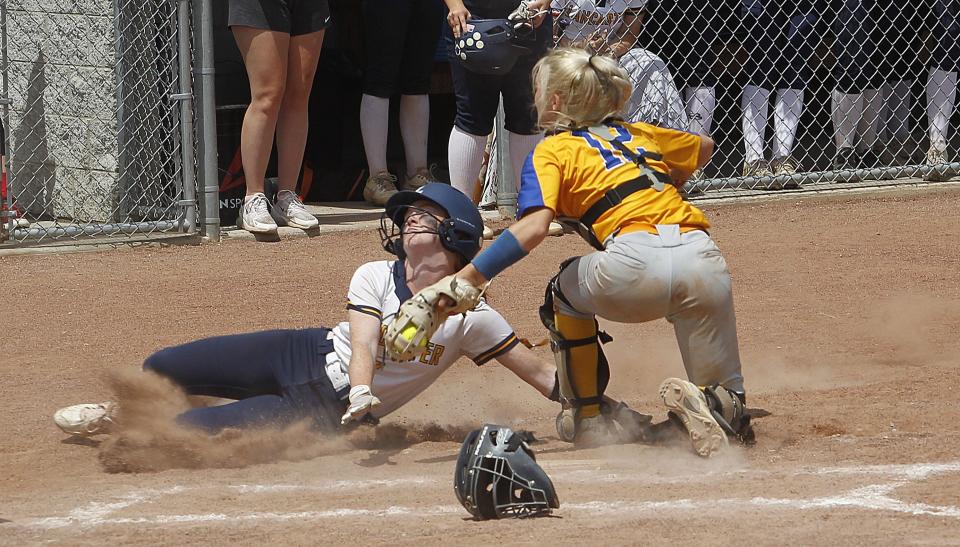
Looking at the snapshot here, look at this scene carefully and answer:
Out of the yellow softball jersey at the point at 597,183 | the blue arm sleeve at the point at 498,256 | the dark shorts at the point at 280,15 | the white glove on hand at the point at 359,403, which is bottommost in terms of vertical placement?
the white glove on hand at the point at 359,403

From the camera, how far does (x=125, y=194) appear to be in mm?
8039

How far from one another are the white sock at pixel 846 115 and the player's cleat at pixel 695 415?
18.1 ft

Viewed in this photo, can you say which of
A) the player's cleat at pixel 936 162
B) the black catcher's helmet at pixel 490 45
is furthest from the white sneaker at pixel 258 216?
the player's cleat at pixel 936 162

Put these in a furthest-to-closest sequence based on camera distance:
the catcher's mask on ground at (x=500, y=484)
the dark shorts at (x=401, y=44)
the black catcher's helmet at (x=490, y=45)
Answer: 1. the dark shorts at (x=401, y=44)
2. the black catcher's helmet at (x=490, y=45)
3. the catcher's mask on ground at (x=500, y=484)

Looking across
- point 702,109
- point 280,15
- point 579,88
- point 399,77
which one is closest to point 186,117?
point 280,15

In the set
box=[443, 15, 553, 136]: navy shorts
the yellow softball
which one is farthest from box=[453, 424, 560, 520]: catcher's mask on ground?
box=[443, 15, 553, 136]: navy shorts

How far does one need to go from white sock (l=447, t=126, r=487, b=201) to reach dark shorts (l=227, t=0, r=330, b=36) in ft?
3.10

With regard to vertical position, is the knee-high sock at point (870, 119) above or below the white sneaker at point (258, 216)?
above

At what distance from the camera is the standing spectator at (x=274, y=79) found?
6.82 meters

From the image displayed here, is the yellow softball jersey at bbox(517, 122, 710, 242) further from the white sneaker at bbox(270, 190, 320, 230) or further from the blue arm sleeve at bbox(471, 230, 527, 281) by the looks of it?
the white sneaker at bbox(270, 190, 320, 230)

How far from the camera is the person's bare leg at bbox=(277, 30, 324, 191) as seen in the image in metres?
7.00

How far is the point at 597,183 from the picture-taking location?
13.2 ft

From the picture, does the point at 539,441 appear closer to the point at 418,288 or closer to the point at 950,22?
the point at 418,288

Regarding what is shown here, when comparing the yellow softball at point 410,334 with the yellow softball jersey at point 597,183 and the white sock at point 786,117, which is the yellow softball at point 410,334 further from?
the white sock at point 786,117
